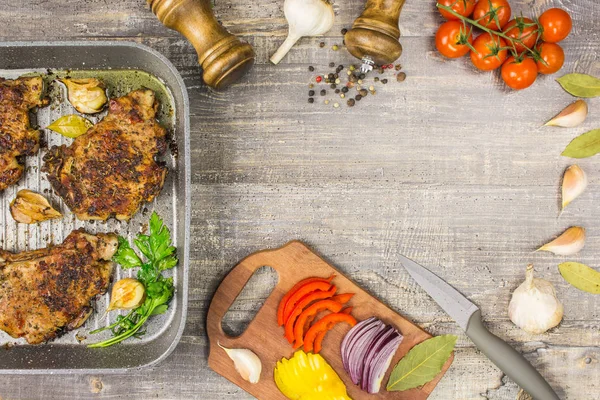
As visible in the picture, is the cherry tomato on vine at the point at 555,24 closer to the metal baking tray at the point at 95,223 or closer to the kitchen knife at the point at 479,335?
the kitchen knife at the point at 479,335

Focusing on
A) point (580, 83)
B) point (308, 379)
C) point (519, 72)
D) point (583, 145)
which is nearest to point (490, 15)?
point (519, 72)

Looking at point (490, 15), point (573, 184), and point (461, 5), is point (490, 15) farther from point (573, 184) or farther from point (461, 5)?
point (573, 184)

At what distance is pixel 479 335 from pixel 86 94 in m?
2.12

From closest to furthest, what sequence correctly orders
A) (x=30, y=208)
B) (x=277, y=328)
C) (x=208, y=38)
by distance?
(x=208, y=38)
(x=30, y=208)
(x=277, y=328)

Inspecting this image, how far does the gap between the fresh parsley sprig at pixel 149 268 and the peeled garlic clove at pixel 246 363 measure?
37 cm

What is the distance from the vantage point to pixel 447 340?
2.47 metres

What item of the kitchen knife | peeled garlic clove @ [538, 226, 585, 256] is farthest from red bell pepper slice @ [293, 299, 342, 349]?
peeled garlic clove @ [538, 226, 585, 256]

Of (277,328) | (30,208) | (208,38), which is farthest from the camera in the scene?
(277,328)

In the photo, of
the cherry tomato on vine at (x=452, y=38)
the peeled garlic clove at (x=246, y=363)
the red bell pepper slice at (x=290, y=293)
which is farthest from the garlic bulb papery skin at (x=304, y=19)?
the peeled garlic clove at (x=246, y=363)

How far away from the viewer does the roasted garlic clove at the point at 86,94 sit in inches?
93.0

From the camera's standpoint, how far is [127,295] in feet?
7.72

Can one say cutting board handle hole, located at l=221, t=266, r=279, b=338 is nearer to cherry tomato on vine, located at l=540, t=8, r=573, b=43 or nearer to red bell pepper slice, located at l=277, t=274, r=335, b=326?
red bell pepper slice, located at l=277, t=274, r=335, b=326

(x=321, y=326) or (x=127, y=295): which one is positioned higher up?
(x=127, y=295)

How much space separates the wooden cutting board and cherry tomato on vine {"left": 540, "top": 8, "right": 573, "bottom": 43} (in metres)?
1.45
